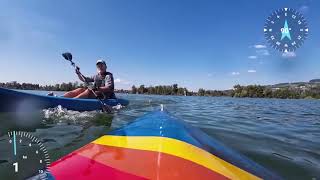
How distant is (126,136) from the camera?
3.37m

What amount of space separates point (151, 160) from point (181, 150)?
41 centimetres

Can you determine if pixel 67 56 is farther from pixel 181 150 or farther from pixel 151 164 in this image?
pixel 151 164

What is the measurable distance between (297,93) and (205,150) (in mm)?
114111

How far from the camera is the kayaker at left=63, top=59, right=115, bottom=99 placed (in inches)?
434

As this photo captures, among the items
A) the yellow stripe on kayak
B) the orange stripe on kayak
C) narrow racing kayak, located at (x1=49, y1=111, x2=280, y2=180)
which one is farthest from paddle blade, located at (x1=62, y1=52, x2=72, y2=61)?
the orange stripe on kayak

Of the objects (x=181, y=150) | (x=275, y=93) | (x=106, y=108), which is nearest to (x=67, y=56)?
(x=106, y=108)

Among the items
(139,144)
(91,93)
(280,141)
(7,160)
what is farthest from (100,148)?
(91,93)

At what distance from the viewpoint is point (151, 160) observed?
2.47m

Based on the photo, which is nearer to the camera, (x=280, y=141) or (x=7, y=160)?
(x=7, y=160)

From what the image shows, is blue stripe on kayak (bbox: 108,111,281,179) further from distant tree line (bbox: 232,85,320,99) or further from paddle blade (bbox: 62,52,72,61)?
distant tree line (bbox: 232,85,320,99)

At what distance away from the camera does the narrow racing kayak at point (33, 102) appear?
782cm

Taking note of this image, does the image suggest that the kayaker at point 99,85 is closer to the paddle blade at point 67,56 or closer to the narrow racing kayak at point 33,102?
the paddle blade at point 67,56

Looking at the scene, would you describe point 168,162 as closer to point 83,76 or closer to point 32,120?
Answer: point 32,120
